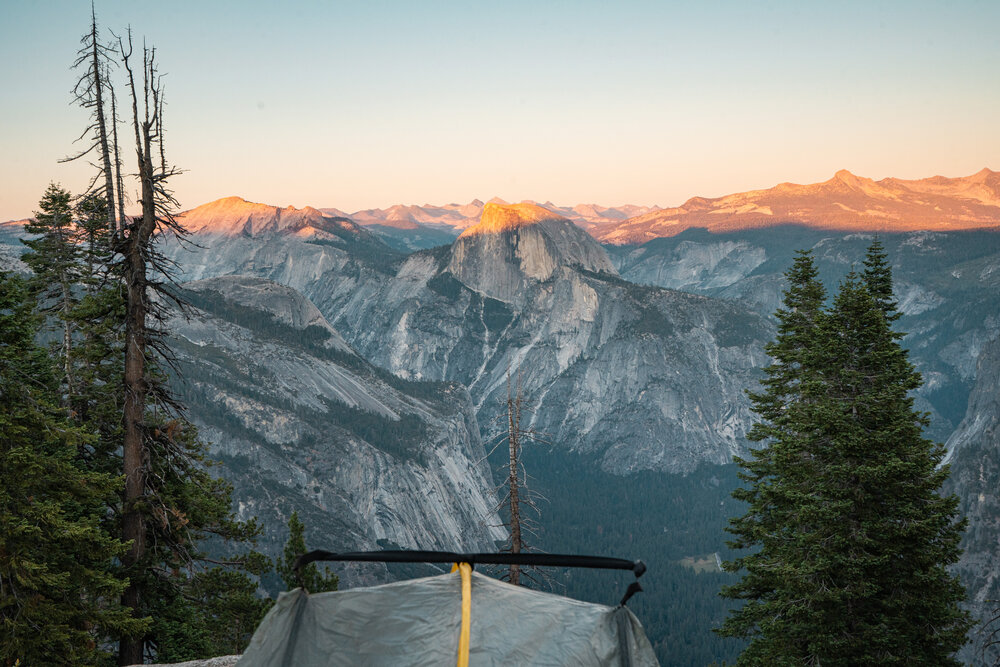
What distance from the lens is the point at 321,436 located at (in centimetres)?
13400

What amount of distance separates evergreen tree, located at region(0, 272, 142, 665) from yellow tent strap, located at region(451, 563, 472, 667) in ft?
43.2

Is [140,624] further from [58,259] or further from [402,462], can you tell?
[402,462]

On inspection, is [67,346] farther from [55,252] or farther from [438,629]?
[438,629]

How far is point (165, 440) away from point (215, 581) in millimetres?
8445

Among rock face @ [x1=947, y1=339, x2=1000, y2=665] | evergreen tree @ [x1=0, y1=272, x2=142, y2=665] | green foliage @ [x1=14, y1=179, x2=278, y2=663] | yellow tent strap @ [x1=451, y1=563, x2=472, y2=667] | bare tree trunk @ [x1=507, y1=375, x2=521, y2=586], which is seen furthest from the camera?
rock face @ [x1=947, y1=339, x2=1000, y2=665]

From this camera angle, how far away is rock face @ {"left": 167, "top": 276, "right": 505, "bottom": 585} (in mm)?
115125

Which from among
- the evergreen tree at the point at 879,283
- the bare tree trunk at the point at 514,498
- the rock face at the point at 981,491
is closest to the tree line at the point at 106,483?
the bare tree trunk at the point at 514,498

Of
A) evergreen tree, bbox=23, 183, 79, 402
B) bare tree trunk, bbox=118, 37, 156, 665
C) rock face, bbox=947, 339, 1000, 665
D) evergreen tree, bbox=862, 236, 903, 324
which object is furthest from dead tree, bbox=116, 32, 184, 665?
rock face, bbox=947, 339, 1000, 665

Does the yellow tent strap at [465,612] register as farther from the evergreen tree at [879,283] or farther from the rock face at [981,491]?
the rock face at [981,491]

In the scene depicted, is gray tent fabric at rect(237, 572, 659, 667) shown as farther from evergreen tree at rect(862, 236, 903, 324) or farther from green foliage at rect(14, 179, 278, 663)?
evergreen tree at rect(862, 236, 903, 324)

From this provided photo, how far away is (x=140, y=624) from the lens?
1761cm

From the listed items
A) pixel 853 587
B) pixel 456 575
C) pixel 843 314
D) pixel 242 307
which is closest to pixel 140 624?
pixel 456 575

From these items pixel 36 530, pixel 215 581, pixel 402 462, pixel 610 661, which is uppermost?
pixel 610 661

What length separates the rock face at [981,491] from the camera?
9475 cm
